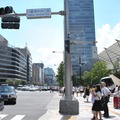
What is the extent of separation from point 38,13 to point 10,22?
181 cm

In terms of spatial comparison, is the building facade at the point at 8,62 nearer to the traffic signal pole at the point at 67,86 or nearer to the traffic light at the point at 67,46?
the traffic signal pole at the point at 67,86

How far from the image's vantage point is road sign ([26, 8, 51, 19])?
18.7 metres

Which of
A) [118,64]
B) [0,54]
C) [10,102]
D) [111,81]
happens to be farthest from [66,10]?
[0,54]

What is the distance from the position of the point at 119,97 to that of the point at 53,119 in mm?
7532

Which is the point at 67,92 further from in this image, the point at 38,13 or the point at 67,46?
the point at 38,13

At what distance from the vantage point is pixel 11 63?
7160 inches

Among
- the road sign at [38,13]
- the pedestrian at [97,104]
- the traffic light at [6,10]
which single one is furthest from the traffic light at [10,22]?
the pedestrian at [97,104]

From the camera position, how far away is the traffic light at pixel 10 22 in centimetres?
1845

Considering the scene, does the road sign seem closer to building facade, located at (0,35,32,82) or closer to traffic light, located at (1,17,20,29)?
traffic light, located at (1,17,20,29)

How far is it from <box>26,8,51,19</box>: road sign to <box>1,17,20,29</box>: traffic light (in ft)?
2.49

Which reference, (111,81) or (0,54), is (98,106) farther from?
(0,54)

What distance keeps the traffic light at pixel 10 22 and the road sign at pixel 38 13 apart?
0.76m

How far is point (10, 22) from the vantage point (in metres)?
18.5

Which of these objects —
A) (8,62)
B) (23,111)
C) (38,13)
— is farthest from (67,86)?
(8,62)
